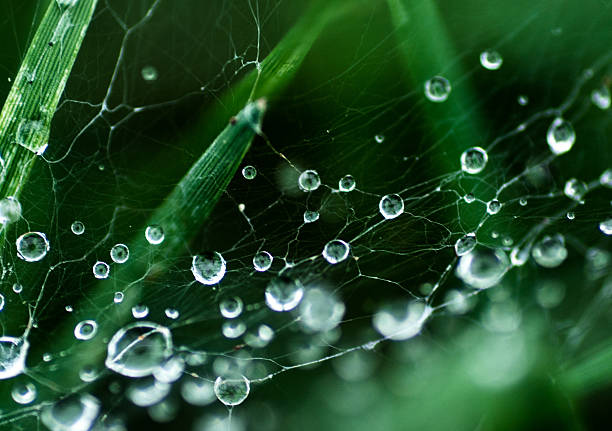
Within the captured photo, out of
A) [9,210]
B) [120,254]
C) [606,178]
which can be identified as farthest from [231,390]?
[606,178]

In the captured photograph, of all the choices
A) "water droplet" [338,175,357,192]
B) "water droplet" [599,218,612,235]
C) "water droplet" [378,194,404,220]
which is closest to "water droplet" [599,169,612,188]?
"water droplet" [599,218,612,235]

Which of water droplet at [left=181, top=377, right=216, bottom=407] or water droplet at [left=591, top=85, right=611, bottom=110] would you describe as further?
water droplet at [left=181, top=377, right=216, bottom=407]

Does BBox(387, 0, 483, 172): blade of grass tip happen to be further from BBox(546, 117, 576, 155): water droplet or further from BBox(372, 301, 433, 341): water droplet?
BBox(372, 301, 433, 341): water droplet

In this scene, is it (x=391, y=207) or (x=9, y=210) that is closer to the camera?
(x=9, y=210)

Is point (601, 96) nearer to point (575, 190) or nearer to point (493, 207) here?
point (575, 190)

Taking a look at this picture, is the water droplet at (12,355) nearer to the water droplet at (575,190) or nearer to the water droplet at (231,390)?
the water droplet at (231,390)

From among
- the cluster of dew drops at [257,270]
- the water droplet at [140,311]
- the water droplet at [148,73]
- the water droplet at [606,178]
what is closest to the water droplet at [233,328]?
the cluster of dew drops at [257,270]
